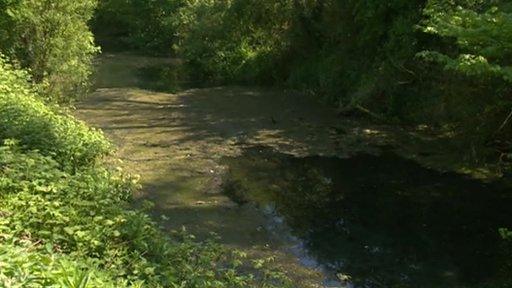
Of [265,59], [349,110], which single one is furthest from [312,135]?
[265,59]

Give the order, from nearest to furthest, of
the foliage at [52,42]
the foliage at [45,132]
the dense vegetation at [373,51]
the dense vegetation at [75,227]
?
the dense vegetation at [75,227]
the foliage at [45,132]
the dense vegetation at [373,51]
the foliage at [52,42]

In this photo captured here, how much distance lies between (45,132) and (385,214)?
6443mm

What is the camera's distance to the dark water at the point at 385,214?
32.2 feet

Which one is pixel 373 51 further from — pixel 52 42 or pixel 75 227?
pixel 75 227

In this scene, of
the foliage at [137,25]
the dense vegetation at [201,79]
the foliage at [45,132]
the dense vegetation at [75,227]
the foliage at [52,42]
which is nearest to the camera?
the dense vegetation at [75,227]

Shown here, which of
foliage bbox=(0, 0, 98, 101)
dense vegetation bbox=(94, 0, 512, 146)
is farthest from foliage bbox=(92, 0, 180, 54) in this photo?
foliage bbox=(0, 0, 98, 101)

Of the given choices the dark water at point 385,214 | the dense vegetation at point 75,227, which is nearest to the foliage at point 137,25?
the dark water at point 385,214

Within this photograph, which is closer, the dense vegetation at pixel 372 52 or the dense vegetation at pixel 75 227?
the dense vegetation at pixel 75 227

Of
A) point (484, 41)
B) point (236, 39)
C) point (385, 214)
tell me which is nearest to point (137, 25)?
point (236, 39)

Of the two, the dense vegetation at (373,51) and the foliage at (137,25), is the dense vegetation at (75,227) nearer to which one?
the dense vegetation at (373,51)

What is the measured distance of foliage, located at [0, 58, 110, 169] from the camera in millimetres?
9422

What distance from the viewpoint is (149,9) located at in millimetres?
41094

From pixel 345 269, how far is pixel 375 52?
12.0 m

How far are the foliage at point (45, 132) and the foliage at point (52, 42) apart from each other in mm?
5458
